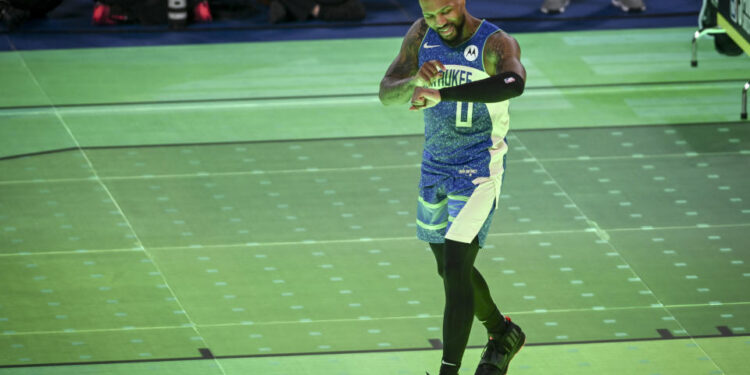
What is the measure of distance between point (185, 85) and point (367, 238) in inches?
181

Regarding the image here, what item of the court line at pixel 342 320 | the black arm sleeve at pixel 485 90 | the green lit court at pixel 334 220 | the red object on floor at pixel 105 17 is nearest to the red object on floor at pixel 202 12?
the red object on floor at pixel 105 17

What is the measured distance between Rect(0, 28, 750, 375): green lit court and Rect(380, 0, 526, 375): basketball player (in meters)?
Result: 0.91

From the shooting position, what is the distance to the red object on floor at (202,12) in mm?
15188

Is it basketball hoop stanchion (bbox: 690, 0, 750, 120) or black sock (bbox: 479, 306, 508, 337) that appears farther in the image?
basketball hoop stanchion (bbox: 690, 0, 750, 120)

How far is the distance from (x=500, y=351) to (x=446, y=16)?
167 cm

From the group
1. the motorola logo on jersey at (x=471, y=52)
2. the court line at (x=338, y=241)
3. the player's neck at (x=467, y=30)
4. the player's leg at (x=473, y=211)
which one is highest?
the player's neck at (x=467, y=30)

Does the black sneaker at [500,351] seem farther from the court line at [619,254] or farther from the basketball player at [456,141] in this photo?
the court line at [619,254]

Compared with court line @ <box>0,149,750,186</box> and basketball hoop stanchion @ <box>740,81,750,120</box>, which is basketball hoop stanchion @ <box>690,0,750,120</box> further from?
court line @ <box>0,149,750,186</box>

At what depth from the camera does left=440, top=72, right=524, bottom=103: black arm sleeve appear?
5109 mm

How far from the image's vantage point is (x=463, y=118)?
5.48 metres

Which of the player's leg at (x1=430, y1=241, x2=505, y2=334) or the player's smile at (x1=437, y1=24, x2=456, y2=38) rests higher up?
the player's smile at (x1=437, y1=24, x2=456, y2=38)

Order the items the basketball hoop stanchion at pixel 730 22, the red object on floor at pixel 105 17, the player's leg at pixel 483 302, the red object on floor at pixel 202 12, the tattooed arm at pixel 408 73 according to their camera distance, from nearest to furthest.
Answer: the tattooed arm at pixel 408 73
the player's leg at pixel 483 302
the basketball hoop stanchion at pixel 730 22
the red object on floor at pixel 105 17
the red object on floor at pixel 202 12

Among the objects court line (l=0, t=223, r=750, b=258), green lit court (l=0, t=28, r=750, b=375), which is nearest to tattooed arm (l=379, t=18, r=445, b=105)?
green lit court (l=0, t=28, r=750, b=375)

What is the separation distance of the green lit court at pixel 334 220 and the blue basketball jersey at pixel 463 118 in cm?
129
